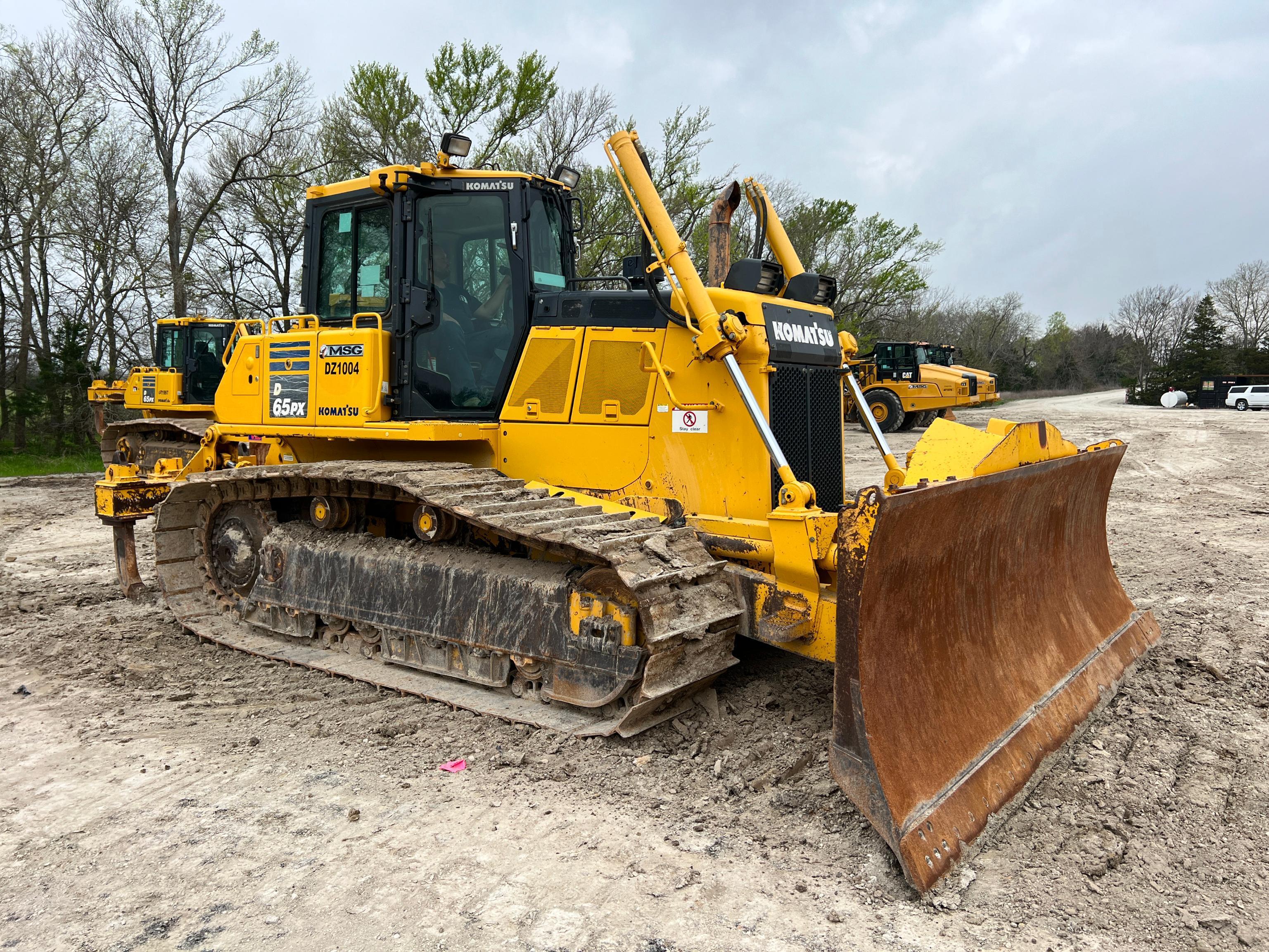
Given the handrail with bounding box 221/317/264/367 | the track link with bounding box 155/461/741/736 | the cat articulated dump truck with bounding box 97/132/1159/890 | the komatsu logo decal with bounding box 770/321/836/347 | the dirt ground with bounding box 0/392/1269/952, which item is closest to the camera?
the dirt ground with bounding box 0/392/1269/952

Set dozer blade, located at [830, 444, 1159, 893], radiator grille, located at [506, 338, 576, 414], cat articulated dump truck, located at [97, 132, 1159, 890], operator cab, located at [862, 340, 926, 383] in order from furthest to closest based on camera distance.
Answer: operator cab, located at [862, 340, 926, 383] → radiator grille, located at [506, 338, 576, 414] → cat articulated dump truck, located at [97, 132, 1159, 890] → dozer blade, located at [830, 444, 1159, 893]

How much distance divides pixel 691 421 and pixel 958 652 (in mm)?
1776

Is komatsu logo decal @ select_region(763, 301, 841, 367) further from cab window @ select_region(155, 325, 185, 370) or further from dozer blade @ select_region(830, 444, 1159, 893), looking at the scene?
cab window @ select_region(155, 325, 185, 370)

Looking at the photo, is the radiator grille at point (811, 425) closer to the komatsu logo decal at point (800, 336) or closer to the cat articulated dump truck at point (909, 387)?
the komatsu logo decal at point (800, 336)

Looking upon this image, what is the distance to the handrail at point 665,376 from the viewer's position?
4.77m

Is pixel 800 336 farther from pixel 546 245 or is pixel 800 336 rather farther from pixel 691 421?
pixel 546 245

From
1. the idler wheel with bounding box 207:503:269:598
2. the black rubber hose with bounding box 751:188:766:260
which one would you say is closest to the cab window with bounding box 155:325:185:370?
the idler wheel with bounding box 207:503:269:598

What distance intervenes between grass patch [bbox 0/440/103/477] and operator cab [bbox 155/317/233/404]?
14.9 ft

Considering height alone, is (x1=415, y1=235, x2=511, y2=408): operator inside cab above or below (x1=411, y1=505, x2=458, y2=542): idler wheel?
above

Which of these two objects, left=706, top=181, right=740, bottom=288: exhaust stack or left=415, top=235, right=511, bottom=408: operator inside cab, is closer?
left=415, top=235, right=511, bottom=408: operator inside cab

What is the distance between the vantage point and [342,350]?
18.9 feet

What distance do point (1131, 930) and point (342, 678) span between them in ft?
13.7

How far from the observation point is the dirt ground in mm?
2869

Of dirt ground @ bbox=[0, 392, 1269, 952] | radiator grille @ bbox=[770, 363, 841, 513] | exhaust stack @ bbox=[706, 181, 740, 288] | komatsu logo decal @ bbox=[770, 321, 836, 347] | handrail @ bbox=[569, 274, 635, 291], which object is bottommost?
dirt ground @ bbox=[0, 392, 1269, 952]
